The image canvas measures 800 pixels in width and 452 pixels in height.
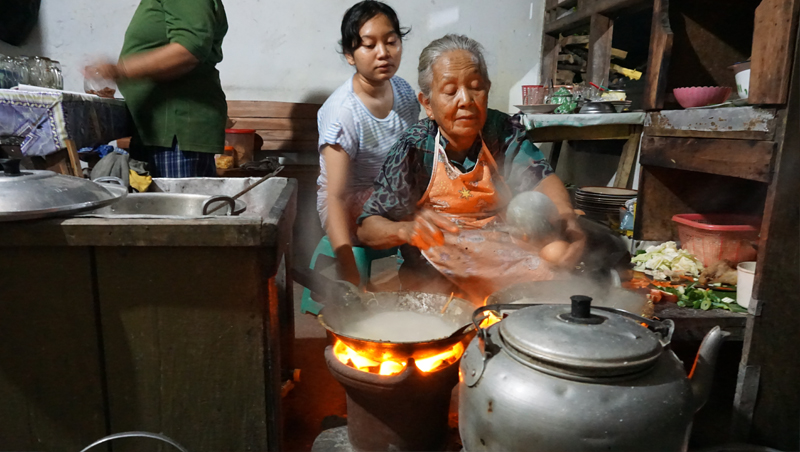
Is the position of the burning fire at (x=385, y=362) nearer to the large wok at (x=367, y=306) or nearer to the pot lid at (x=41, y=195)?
the large wok at (x=367, y=306)

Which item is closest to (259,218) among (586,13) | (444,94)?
(444,94)

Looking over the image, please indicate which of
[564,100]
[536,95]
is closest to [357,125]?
[564,100]

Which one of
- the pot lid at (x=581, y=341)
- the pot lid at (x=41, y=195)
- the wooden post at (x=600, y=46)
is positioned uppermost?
the wooden post at (x=600, y=46)

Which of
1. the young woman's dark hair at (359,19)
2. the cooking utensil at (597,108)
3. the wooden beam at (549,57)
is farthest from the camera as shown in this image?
the wooden beam at (549,57)

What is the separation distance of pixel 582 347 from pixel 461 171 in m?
1.42

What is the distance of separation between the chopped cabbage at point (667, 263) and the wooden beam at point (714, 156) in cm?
47

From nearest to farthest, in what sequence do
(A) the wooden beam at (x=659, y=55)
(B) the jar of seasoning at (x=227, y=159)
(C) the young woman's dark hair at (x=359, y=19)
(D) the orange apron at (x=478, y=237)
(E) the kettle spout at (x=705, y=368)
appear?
(E) the kettle spout at (x=705, y=368) < (D) the orange apron at (x=478, y=237) < (A) the wooden beam at (x=659, y=55) < (C) the young woman's dark hair at (x=359, y=19) < (B) the jar of seasoning at (x=227, y=159)

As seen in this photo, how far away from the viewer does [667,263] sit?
8.27 feet

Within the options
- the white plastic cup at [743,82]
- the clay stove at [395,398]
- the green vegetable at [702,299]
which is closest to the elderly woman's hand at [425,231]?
the clay stove at [395,398]

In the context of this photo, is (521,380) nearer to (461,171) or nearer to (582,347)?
(582,347)

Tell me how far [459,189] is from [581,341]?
1.33 m

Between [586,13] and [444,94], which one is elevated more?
[586,13]

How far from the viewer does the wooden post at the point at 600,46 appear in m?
4.62

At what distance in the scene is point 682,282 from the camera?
2404mm
